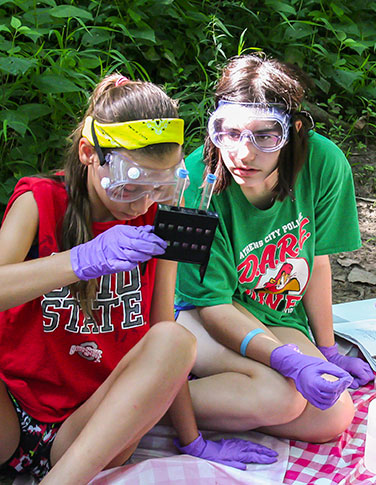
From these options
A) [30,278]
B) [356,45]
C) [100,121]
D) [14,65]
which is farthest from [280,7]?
[30,278]

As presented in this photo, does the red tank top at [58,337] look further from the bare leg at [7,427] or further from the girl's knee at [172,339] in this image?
the girl's knee at [172,339]

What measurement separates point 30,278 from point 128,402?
42cm

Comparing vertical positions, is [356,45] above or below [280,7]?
below

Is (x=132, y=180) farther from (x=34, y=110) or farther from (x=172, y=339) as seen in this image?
(x=34, y=110)

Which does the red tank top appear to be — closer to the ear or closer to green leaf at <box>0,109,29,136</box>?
the ear

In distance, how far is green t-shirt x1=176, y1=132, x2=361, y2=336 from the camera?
7.80 ft

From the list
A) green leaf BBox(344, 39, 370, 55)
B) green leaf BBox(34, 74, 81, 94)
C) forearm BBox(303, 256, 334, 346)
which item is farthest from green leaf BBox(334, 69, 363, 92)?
forearm BBox(303, 256, 334, 346)

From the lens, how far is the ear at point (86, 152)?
188 centimetres

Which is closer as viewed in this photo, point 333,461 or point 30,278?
point 30,278

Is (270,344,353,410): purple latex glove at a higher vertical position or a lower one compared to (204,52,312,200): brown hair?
lower

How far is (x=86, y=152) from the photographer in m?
1.89

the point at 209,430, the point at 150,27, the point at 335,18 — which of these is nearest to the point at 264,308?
the point at 209,430

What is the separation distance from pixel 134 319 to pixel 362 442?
93cm

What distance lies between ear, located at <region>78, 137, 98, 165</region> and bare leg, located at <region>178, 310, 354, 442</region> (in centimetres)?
88
